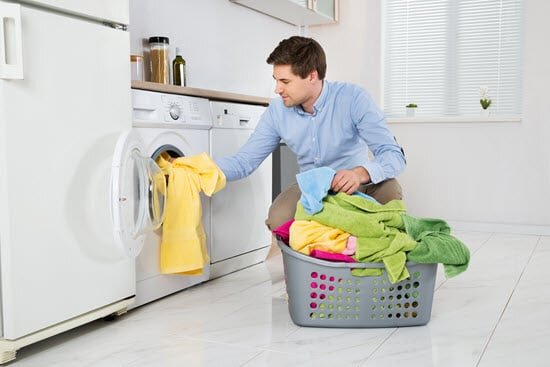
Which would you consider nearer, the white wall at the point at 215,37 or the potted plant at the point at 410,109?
the white wall at the point at 215,37

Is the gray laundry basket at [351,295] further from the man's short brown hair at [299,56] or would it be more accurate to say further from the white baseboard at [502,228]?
the white baseboard at [502,228]

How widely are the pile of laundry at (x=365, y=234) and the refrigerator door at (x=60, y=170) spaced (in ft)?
1.99

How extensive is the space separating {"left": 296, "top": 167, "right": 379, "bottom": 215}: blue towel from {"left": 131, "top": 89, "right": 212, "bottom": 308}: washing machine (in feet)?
1.56

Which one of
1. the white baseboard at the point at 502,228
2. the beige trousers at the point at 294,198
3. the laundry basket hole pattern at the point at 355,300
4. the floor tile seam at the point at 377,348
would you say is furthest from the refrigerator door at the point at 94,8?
the white baseboard at the point at 502,228

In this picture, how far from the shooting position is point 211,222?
2.48 m

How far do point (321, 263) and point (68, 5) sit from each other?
1.04 meters

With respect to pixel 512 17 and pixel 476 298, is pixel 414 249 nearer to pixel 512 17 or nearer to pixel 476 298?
pixel 476 298

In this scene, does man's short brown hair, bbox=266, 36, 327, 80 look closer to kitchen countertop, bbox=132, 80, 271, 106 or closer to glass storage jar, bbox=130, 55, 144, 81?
kitchen countertop, bbox=132, 80, 271, 106

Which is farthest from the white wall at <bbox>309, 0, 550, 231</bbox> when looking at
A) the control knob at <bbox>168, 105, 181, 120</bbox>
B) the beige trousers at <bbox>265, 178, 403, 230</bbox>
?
the control knob at <bbox>168, 105, 181, 120</bbox>

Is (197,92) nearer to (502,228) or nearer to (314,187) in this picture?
(314,187)

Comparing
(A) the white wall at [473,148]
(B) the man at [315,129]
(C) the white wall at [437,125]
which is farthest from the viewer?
(A) the white wall at [473,148]

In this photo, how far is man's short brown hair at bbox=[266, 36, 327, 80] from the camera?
2146 millimetres

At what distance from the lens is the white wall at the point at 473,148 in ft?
12.4

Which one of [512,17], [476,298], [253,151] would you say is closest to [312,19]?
[512,17]
